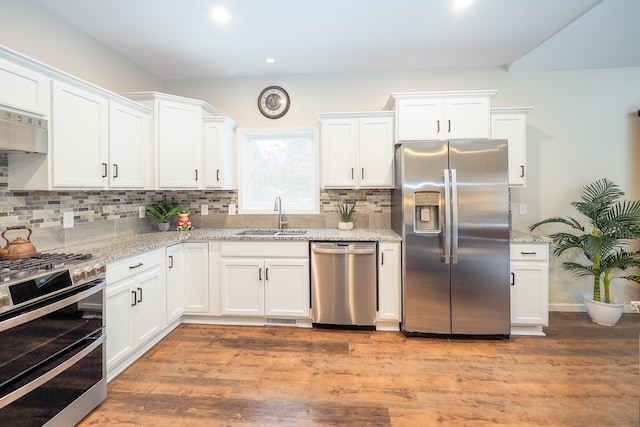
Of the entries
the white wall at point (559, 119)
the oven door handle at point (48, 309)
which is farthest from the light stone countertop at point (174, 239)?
the white wall at point (559, 119)

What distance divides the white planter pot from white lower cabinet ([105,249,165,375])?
426 centimetres

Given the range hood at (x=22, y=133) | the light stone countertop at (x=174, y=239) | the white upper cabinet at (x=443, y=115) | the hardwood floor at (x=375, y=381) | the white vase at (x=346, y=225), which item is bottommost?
the hardwood floor at (x=375, y=381)

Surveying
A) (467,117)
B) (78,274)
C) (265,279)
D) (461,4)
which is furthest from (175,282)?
(461,4)

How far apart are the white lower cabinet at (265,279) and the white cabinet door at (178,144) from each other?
0.87 m

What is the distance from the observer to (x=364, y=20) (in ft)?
8.02

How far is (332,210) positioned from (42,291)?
261cm

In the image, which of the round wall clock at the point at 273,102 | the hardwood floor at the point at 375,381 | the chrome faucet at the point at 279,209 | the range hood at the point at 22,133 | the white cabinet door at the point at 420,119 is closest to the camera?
the range hood at the point at 22,133

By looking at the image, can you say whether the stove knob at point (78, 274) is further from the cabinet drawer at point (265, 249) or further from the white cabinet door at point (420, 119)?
the white cabinet door at point (420, 119)

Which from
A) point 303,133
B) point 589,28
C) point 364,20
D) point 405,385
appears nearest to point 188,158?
point 303,133

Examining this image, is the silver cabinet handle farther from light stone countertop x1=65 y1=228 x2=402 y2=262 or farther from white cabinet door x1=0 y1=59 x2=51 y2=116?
white cabinet door x1=0 y1=59 x2=51 y2=116

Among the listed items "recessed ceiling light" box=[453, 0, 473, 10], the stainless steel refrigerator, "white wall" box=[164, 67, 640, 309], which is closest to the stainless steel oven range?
the stainless steel refrigerator

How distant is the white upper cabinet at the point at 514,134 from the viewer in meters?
2.92

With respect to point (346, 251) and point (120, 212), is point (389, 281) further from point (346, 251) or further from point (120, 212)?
point (120, 212)

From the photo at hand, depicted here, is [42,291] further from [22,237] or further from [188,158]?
[188,158]
